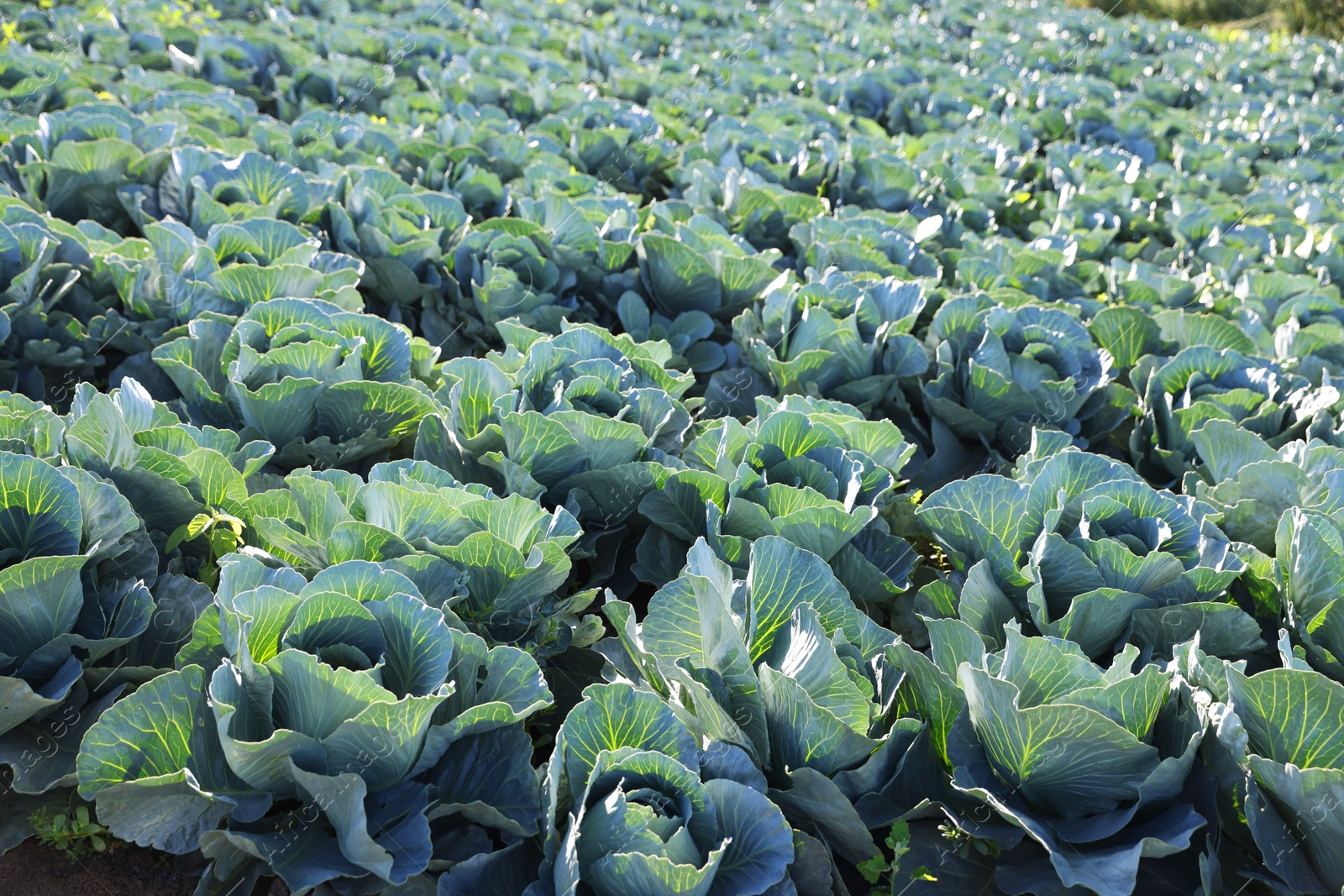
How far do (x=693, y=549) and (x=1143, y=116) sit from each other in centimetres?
791

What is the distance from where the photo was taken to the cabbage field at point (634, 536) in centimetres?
178

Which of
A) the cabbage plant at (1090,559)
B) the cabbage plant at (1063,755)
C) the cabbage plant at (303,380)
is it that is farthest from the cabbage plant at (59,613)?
the cabbage plant at (1090,559)

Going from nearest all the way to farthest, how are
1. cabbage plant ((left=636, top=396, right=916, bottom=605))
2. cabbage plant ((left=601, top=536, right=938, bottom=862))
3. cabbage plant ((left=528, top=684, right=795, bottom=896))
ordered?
cabbage plant ((left=528, top=684, right=795, bottom=896))
cabbage plant ((left=601, top=536, right=938, bottom=862))
cabbage plant ((left=636, top=396, right=916, bottom=605))

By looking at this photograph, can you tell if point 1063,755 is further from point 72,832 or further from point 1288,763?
point 72,832

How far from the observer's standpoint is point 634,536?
2.92 meters

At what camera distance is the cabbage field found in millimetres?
1775

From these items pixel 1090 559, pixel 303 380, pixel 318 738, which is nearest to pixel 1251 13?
pixel 1090 559

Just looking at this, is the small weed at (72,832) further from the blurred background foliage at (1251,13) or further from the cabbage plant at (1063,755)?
the blurred background foliage at (1251,13)

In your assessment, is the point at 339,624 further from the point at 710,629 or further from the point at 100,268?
the point at 100,268

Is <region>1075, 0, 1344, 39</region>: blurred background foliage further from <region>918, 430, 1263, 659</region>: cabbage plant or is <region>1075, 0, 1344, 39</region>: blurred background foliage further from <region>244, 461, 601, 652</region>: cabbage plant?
<region>244, 461, 601, 652</region>: cabbage plant

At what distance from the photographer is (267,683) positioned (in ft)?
5.73

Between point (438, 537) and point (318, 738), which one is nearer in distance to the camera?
point (318, 738)

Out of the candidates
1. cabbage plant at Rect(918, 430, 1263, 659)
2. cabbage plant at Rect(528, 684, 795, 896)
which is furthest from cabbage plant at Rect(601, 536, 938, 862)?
cabbage plant at Rect(918, 430, 1263, 659)

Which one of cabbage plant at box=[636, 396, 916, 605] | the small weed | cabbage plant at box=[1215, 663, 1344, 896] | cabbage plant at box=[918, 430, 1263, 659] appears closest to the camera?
cabbage plant at box=[1215, 663, 1344, 896]
